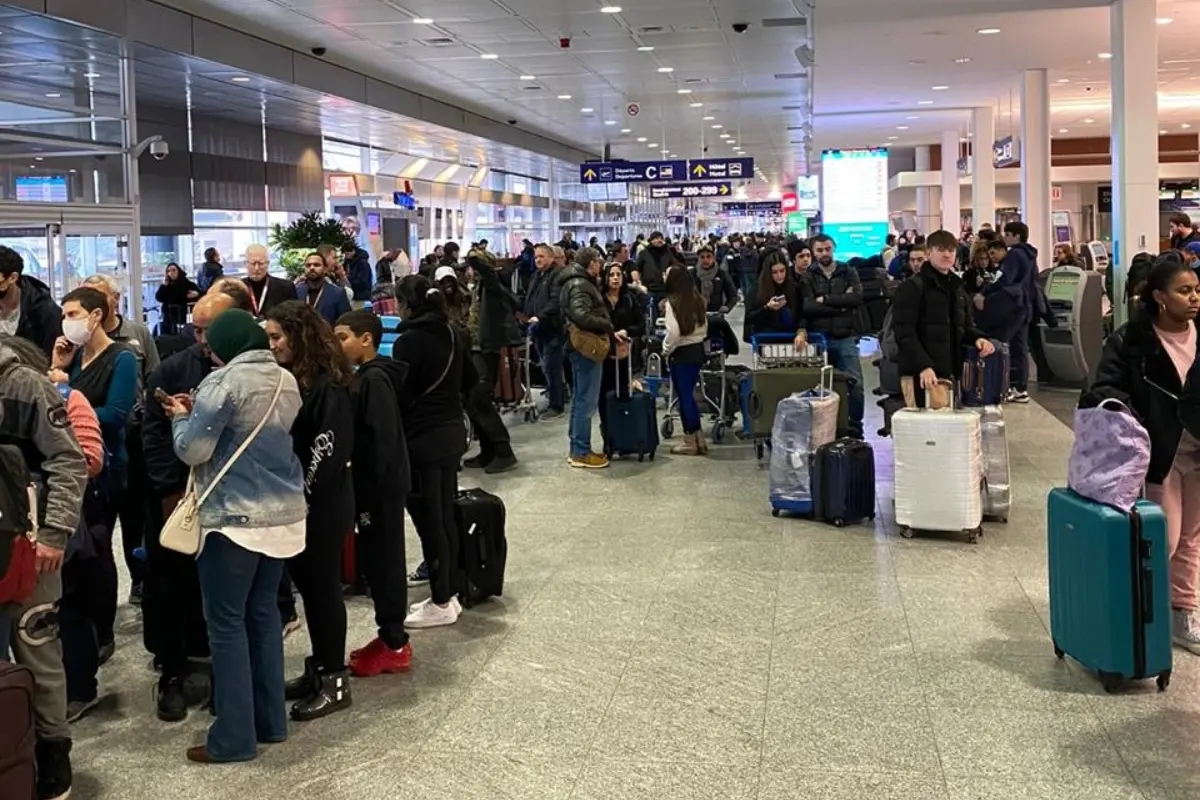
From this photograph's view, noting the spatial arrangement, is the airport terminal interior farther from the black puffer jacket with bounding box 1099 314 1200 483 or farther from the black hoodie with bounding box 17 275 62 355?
the black puffer jacket with bounding box 1099 314 1200 483

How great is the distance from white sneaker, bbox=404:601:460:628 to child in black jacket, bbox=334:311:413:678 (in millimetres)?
495

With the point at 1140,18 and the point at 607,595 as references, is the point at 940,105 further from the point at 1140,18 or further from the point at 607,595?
the point at 607,595

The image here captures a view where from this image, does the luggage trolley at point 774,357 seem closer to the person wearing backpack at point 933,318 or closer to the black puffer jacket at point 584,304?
the black puffer jacket at point 584,304

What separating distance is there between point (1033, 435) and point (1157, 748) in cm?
659

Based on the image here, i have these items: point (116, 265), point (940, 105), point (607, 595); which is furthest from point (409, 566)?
point (940, 105)

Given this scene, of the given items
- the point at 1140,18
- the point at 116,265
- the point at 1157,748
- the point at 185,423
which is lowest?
the point at 1157,748

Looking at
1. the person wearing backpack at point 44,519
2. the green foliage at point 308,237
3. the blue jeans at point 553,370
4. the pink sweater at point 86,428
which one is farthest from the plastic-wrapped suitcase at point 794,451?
the green foliage at point 308,237

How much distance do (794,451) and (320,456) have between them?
3.80 meters

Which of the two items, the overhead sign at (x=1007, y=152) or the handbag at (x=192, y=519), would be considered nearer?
the handbag at (x=192, y=519)

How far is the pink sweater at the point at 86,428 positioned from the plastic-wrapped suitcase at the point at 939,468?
4.14 metres

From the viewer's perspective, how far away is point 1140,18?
11.6m

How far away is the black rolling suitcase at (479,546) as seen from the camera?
5.64m

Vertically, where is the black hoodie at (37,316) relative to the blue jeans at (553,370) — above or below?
above

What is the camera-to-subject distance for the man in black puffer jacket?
8.85 metres
